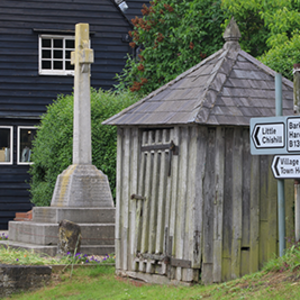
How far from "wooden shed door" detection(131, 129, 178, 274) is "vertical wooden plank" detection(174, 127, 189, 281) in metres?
0.19

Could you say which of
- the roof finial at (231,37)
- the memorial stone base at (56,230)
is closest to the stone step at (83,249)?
the memorial stone base at (56,230)

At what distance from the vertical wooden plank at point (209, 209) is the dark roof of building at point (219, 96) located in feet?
1.24

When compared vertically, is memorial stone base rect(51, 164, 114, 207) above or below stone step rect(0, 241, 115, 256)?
above

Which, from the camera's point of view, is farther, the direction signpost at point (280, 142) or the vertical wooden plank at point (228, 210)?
the vertical wooden plank at point (228, 210)

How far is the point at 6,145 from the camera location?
1953 cm

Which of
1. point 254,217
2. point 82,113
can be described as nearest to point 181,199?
point 254,217

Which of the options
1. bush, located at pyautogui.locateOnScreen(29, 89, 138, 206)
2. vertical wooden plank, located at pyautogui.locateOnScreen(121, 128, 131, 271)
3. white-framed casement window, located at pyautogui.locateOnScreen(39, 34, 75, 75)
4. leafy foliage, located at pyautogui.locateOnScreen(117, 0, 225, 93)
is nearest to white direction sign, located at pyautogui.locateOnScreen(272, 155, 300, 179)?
vertical wooden plank, located at pyautogui.locateOnScreen(121, 128, 131, 271)

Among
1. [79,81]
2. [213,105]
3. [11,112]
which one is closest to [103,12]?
[11,112]

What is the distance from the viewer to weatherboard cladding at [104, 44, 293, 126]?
367 inches

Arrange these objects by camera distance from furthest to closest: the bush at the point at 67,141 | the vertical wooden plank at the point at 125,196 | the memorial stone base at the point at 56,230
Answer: the bush at the point at 67,141, the memorial stone base at the point at 56,230, the vertical wooden plank at the point at 125,196

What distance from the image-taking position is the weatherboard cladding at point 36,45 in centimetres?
1956

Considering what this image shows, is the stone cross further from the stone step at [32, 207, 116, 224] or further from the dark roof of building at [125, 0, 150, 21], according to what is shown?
the dark roof of building at [125, 0, 150, 21]

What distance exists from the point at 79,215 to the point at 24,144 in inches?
294

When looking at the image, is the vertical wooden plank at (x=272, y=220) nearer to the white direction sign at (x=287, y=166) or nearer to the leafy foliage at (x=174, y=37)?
the white direction sign at (x=287, y=166)
